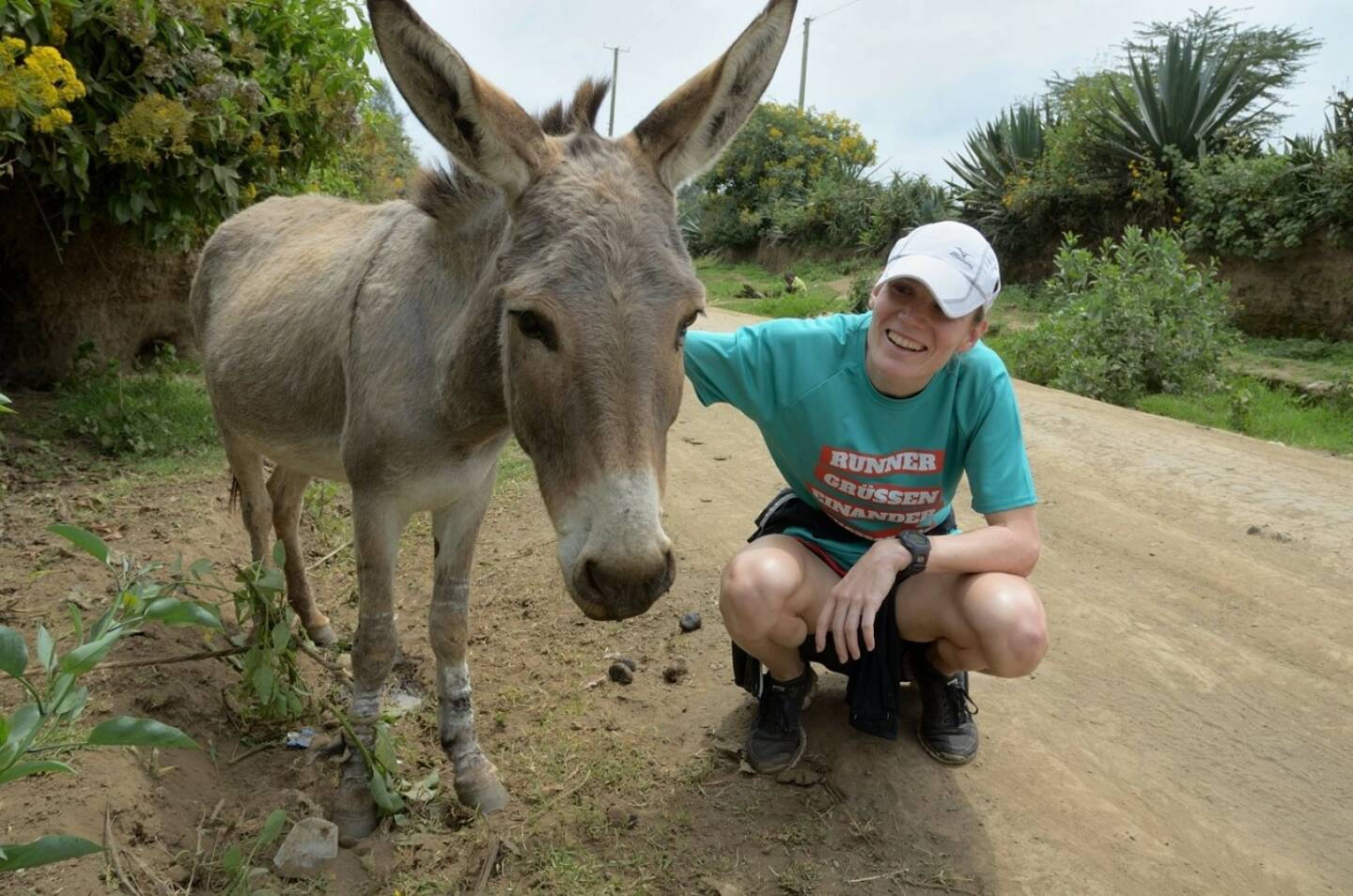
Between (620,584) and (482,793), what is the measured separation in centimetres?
139

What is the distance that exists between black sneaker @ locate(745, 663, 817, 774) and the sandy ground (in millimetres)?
69

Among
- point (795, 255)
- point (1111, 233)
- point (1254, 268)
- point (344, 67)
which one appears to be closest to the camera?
point (344, 67)

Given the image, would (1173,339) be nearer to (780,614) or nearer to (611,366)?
(780,614)

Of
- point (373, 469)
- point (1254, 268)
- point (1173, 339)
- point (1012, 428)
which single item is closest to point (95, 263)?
point (373, 469)

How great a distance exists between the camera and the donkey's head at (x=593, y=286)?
6.07 ft

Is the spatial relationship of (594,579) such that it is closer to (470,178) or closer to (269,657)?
(470,178)

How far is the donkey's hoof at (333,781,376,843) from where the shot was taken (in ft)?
8.86

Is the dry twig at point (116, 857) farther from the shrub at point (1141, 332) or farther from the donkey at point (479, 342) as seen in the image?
the shrub at point (1141, 332)

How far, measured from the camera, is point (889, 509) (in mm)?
2781

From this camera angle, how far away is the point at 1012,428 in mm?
2658

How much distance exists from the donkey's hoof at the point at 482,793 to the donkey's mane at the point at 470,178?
5.76 ft

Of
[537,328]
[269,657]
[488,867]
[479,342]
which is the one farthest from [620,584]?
[269,657]

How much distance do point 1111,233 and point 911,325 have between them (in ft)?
46.3

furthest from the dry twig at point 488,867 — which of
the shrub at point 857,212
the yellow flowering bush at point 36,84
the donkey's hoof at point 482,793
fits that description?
the shrub at point 857,212
